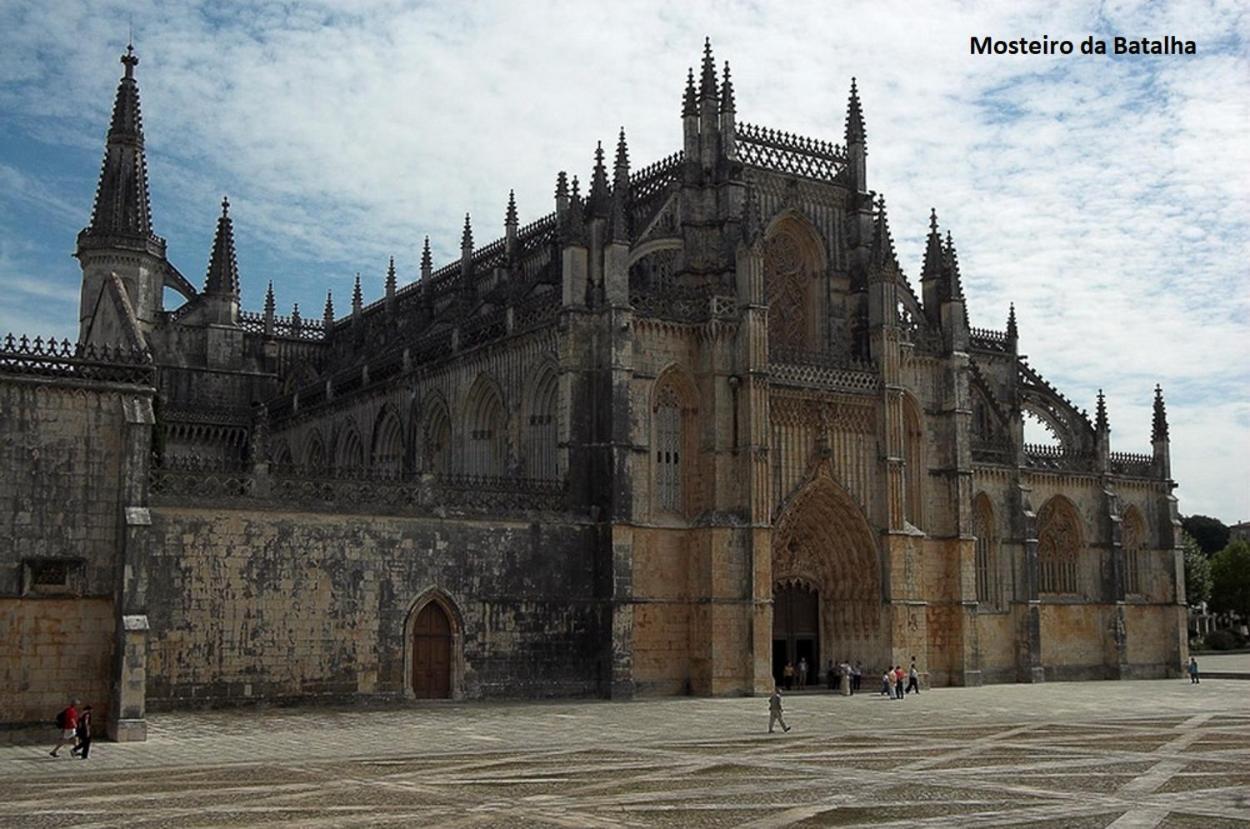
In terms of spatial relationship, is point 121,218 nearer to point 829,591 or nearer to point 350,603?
point 350,603

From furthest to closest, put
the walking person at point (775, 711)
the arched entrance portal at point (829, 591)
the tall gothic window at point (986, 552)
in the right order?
the tall gothic window at point (986, 552) < the arched entrance portal at point (829, 591) < the walking person at point (775, 711)

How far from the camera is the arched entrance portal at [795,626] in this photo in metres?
46.0

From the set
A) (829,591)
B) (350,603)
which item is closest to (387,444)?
(350,603)

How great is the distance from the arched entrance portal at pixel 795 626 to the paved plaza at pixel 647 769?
27.1ft

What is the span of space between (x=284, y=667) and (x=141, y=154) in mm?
29365

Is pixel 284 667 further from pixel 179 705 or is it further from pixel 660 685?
pixel 660 685

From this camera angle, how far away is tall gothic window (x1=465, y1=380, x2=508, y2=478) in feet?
157

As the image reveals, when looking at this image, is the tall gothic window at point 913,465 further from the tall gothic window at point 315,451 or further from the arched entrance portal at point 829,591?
the tall gothic window at point 315,451

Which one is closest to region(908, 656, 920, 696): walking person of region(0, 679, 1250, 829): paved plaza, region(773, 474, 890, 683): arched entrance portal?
region(773, 474, 890, 683): arched entrance portal

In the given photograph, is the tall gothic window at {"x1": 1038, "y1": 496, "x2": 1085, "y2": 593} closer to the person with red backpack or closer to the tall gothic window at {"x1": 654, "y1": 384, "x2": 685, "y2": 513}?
the tall gothic window at {"x1": 654, "y1": 384, "x2": 685, "y2": 513}

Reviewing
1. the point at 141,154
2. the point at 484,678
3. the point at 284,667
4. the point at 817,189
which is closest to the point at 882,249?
the point at 817,189

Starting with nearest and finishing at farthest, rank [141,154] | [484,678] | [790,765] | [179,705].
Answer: [790,765] < [179,705] < [484,678] < [141,154]

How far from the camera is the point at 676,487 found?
43.2m

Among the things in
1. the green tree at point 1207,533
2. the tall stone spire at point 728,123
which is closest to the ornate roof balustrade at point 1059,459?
the tall stone spire at point 728,123
